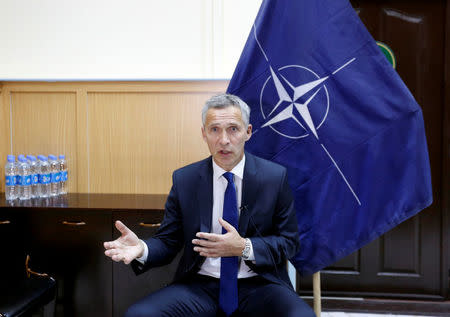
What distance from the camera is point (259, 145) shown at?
6.86 ft

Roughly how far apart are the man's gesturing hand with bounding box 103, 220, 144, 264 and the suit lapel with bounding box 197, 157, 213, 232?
30 centimetres

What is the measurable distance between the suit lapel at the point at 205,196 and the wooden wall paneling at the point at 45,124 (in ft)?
4.58

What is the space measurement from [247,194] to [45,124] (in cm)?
181

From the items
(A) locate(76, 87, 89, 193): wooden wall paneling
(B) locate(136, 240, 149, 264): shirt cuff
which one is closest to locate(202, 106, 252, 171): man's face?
(B) locate(136, 240, 149, 264): shirt cuff

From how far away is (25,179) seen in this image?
8.45 feet

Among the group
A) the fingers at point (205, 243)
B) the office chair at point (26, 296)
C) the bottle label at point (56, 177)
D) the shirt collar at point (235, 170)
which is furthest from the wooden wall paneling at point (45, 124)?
the fingers at point (205, 243)

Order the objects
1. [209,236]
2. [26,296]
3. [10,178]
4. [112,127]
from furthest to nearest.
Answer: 1. [112,127]
2. [10,178]
3. [26,296]
4. [209,236]

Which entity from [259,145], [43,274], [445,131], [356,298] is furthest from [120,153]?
[445,131]

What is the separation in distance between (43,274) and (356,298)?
2.43m

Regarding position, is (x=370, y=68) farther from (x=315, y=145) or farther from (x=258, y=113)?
(x=258, y=113)

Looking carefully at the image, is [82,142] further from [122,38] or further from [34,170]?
[122,38]

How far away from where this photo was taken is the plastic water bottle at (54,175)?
268 cm

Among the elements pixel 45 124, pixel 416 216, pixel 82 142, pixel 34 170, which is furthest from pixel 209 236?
pixel 416 216

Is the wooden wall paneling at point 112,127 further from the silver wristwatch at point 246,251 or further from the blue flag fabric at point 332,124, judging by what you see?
the silver wristwatch at point 246,251
